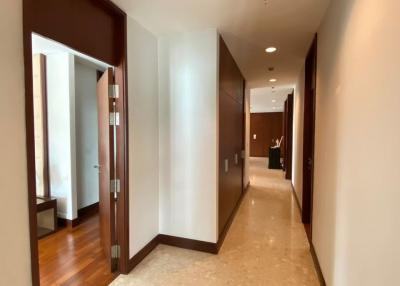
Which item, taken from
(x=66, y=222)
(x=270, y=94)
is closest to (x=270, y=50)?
(x=66, y=222)

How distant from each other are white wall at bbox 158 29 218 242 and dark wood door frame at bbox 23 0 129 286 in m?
0.64

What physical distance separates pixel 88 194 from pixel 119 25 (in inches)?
115

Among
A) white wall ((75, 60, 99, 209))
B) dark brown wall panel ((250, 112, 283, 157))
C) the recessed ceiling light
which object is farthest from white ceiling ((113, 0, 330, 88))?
dark brown wall panel ((250, 112, 283, 157))

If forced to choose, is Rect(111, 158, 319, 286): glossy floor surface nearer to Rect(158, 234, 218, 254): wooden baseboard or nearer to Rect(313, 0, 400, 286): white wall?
Rect(158, 234, 218, 254): wooden baseboard

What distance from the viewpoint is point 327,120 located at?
210 cm

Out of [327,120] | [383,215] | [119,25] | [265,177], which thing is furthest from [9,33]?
[265,177]

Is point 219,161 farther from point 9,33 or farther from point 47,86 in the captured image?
point 47,86

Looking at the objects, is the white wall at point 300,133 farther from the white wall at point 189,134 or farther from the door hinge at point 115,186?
the door hinge at point 115,186

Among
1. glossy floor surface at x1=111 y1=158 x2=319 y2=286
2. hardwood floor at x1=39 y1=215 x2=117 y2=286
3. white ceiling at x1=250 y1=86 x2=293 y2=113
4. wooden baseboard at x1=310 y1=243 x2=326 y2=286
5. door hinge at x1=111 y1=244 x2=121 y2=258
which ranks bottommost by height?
glossy floor surface at x1=111 y1=158 x2=319 y2=286

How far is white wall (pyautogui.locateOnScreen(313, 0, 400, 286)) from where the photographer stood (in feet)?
3.31

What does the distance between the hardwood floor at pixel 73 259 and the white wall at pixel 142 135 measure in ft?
1.32

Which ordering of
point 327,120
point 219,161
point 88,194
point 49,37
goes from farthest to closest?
point 88,194 → point 219,161 → point 327,120 → point 49,37

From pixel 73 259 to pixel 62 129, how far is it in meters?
1.80

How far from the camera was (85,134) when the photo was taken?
13.0ft
